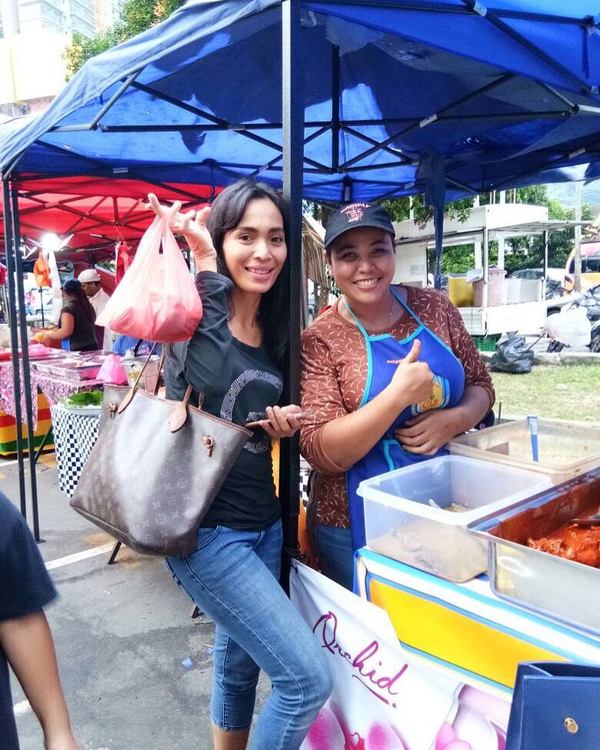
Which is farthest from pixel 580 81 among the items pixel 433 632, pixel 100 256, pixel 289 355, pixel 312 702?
pixel 100 256

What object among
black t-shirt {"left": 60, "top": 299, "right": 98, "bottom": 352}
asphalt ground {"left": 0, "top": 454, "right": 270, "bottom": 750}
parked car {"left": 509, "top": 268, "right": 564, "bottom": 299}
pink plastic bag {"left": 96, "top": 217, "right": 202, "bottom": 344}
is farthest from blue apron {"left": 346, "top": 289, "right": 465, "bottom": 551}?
parked car {"left": 509, "top": 268, "right": 564, "bottom": 299}

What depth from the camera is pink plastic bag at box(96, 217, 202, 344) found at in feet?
4.61

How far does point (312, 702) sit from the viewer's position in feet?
4.91

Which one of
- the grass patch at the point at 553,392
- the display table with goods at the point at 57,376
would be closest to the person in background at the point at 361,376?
the display table with goods at the point at 57,376

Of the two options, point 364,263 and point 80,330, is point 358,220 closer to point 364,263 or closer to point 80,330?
point 364,263

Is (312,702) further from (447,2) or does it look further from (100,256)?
(100,256)

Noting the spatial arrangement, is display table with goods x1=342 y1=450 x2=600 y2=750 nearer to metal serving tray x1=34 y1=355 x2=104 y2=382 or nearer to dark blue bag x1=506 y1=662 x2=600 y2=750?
dark blue bag x1=506 y1=662 x2=600 y2=750

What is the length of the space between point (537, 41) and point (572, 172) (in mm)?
2611

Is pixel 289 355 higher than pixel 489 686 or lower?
higher

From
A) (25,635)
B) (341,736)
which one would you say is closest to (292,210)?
(25,635)

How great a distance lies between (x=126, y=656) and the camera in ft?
9.65

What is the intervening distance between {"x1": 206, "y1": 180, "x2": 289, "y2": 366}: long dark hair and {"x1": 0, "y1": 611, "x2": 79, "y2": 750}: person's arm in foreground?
2.99 feet

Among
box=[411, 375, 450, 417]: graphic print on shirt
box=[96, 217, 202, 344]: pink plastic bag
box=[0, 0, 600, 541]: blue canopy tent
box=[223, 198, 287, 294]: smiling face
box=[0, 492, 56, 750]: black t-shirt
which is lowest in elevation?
box=[0, 492, 56, 750]: black t-shirt

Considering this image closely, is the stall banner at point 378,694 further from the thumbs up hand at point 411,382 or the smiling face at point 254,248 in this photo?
the smiling face at point 254,248
